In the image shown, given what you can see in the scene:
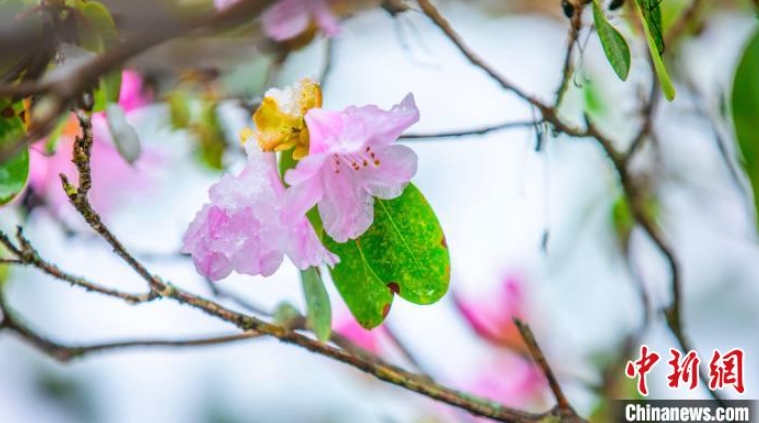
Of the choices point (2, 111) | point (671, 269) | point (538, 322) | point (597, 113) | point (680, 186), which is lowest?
point (538, 322)

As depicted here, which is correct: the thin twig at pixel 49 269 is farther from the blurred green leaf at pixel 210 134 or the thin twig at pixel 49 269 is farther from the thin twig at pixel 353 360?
the blurred green leaf at pixel 210 134

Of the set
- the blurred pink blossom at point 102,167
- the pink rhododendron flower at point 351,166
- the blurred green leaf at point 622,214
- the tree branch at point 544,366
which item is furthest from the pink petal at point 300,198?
the blurred green leaf at point 622,214

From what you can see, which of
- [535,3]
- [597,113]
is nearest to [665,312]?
[597,113]

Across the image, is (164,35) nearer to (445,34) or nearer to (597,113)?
(445,34)

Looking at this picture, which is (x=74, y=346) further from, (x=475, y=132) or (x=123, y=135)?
(x=475, y=132)

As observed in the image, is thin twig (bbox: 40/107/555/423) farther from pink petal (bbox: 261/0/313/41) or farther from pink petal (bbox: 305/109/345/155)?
pink petal (bbox: 261/0/313/41)

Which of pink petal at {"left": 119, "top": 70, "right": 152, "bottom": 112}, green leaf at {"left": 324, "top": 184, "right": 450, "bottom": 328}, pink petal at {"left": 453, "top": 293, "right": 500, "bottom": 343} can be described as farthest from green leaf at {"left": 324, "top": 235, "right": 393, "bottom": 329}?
pink petal at {"left": 453, "top": 293, "right": 500, "bottom": 343}
